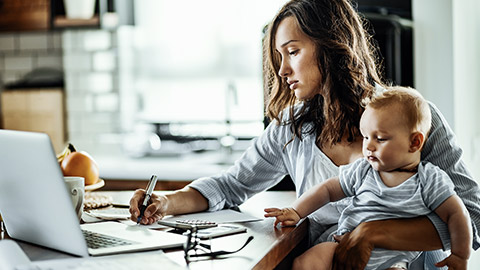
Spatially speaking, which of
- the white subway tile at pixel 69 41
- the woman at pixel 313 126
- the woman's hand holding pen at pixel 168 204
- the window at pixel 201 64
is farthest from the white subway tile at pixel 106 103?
the woman's hand holding pen at pixel 168 204

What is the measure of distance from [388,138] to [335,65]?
38 centimetres

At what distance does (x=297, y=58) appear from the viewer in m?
1.75

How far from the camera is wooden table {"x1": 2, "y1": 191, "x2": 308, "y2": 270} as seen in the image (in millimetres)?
1194

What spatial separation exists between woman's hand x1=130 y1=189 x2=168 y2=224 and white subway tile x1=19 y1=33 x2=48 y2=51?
3.27 m

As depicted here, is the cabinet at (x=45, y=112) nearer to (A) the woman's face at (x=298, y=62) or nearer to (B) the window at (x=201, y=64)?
(B) the window at (x=201, y=64)

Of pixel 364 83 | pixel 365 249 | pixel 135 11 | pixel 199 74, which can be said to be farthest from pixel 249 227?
pixel 135 11

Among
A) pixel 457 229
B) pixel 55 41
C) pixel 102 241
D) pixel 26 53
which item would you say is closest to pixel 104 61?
pixel 55 41

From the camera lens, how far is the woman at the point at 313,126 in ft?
5.20

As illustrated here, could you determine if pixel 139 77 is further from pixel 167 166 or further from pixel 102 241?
pixel 102 241

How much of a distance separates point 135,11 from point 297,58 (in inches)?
110

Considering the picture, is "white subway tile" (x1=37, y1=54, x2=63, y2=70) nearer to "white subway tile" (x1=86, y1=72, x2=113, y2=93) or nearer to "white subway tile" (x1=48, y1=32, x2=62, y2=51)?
"white subway tile" (x1=48, y1=32, x2=62, y2=51)

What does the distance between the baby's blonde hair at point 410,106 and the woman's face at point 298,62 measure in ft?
0.92

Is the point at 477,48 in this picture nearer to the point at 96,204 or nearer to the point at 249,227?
the point at 249,227

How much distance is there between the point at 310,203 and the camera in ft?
5.16
